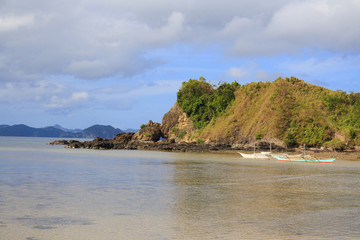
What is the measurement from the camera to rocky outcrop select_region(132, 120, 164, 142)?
88125 mm

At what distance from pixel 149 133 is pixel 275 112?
31867 millimetres

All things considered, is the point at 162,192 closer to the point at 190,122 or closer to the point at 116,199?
the point at 116,199

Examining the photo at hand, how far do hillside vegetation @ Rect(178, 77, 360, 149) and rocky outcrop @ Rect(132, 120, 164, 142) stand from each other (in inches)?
337

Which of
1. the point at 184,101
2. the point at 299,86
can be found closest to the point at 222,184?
the point at 299,86

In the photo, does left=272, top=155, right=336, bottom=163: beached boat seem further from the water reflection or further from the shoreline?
the water reflection

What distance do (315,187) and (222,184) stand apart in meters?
5.29

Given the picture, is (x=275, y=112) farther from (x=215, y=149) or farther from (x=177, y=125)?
(x=177, y=125)

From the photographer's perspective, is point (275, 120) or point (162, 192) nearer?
point (162, 192)

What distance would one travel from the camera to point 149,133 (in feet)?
291

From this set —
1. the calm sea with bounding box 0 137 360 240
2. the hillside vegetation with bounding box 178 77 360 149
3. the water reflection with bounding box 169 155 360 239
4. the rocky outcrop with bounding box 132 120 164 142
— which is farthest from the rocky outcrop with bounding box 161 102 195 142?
the calm sea with bounding box 0 137 360 240

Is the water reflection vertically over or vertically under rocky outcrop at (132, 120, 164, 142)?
under

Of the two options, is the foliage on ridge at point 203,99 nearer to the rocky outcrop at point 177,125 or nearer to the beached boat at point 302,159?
the rocky outcrop at point 177,125

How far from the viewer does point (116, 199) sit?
16.4 meters

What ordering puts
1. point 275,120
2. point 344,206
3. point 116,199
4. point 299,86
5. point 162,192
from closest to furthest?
point 344,206 < point 116,199 < point 162,192 < point 275,120 < point 299,86
